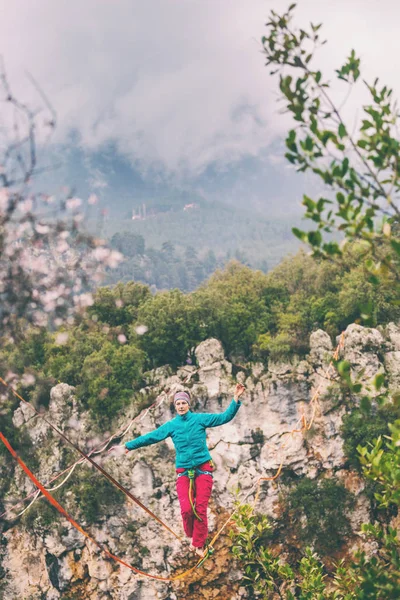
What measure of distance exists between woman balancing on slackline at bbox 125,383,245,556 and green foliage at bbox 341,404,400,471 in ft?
57.0

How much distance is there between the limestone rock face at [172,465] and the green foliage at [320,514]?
632 mm

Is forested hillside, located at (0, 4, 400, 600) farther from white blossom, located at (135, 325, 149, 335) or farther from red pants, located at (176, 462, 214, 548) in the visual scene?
red pants, located at (176, 462, 214, 548)

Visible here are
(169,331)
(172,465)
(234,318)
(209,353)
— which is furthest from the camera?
(234,318)

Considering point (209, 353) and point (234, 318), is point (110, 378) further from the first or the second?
point (234, 318)

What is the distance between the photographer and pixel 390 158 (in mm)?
5367

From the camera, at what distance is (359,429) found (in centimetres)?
2633

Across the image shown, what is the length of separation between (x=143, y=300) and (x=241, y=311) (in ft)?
23.3

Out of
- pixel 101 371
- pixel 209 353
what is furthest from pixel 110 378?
pixel 209 353

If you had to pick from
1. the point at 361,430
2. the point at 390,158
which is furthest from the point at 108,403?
the point at 390,158

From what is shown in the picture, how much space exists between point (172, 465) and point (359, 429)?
10.7m

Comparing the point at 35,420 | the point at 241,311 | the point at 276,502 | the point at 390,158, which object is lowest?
the point at 276,502

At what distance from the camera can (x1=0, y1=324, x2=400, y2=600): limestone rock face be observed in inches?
1053

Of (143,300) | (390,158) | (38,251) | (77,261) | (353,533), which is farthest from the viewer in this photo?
(143,300)

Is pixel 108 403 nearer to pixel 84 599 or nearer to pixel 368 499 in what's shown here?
pixel 84 599
